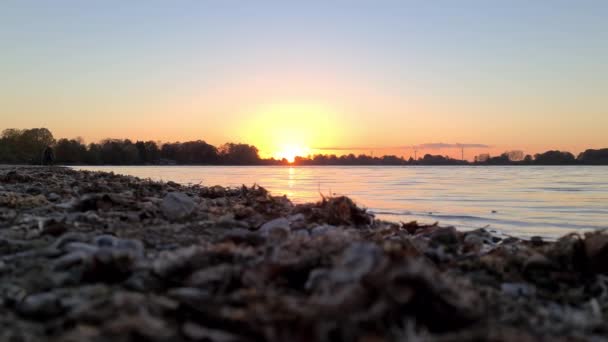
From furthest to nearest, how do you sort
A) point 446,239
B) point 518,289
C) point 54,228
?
point 446,239 < point 54,228 < point 518,289

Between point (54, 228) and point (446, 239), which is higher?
point (54, 228)

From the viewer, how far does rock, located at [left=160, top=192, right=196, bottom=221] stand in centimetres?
591

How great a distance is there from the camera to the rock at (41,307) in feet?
7.79

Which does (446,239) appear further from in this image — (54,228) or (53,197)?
(53,197)

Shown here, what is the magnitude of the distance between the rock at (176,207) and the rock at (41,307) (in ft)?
10.9

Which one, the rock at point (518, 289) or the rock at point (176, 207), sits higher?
the rock at point (176, 207)

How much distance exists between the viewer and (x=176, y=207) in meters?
6.06

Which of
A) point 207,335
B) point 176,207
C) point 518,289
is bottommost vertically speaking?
point 518,289

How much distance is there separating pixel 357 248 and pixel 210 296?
2.54ft

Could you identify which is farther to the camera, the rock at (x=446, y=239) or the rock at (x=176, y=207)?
the rock at (x=176, y=207)

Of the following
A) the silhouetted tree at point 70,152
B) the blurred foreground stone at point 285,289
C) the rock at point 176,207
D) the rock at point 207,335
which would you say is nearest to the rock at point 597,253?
the blurred foreground stone at point 285,289

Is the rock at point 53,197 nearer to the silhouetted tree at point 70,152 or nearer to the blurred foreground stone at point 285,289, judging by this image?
the blurred foreground stone at point 285,289

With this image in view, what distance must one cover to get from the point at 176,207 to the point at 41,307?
3.67 meters

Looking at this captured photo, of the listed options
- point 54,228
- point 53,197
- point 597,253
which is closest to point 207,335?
point 54,228
